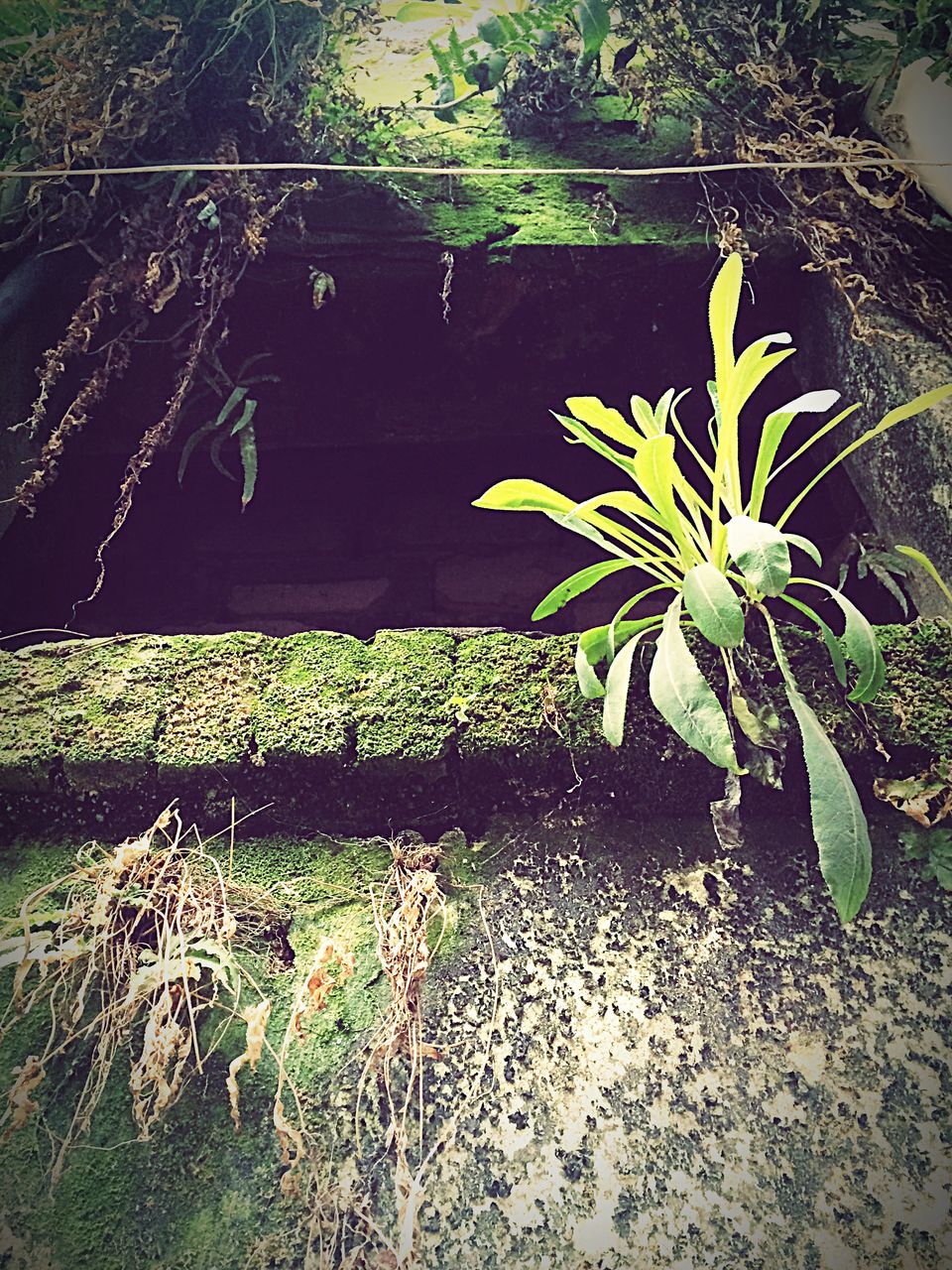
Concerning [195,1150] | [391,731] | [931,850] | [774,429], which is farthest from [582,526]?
[195,1150]

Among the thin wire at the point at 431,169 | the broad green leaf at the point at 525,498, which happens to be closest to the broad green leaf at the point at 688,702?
the broad green leaf at the point at 525,498

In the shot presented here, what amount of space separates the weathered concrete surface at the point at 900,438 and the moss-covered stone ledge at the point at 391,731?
23 centimetres

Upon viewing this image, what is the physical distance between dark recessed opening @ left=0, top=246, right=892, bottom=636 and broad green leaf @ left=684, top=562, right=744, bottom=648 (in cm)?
87

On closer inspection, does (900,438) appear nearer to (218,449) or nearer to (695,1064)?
(695,1064)

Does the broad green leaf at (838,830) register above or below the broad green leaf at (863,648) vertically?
below

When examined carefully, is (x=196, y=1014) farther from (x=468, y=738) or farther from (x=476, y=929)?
(x=468, y=738)

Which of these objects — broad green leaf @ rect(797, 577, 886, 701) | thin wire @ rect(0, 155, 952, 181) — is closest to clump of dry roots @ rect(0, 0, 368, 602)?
thin wire @ rect(0, 155, 952, 181)

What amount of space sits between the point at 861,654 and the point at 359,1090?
2.53 ft

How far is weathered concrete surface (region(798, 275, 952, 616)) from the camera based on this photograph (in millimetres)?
1288

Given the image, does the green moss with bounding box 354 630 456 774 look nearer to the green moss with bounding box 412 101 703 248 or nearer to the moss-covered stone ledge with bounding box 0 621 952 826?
the moss-covered stone ledge with bounding box 0 621 952 826

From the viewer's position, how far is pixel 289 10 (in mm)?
1682

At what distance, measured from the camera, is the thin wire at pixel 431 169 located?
1.46 meters

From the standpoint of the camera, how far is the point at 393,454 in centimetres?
200

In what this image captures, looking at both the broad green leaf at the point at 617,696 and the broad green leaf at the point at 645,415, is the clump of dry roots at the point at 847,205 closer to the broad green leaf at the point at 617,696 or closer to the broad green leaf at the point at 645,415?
the broad green leaf at the point at 645,415
